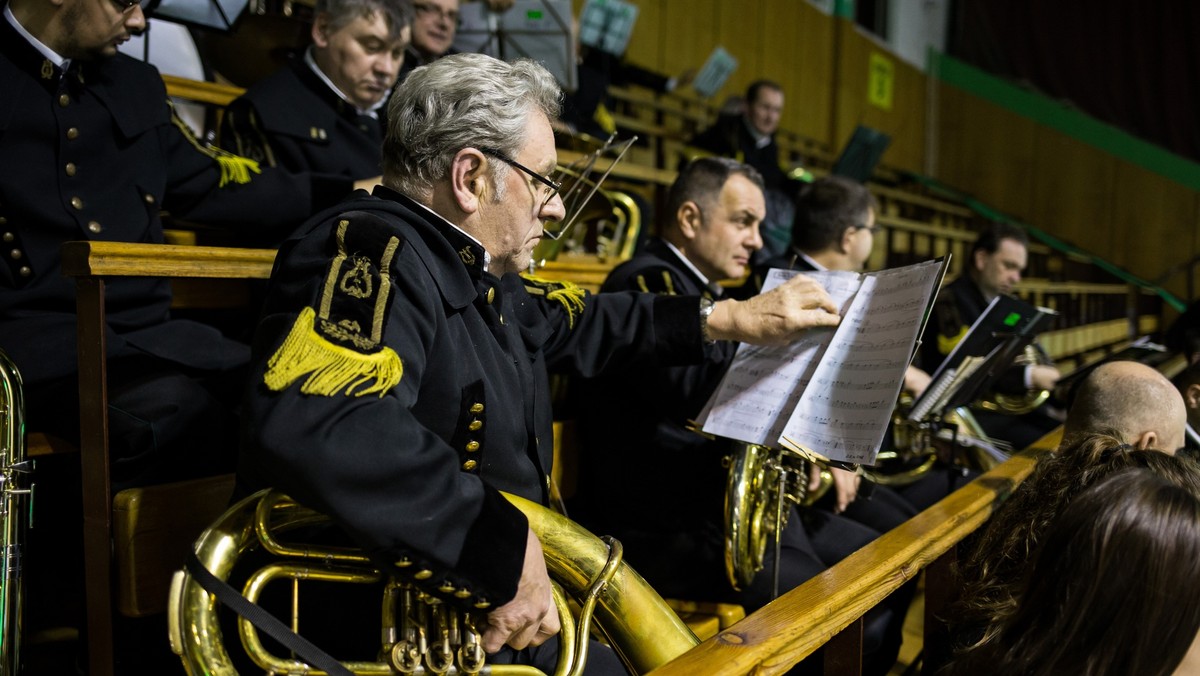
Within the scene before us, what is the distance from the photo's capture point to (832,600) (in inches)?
51.5

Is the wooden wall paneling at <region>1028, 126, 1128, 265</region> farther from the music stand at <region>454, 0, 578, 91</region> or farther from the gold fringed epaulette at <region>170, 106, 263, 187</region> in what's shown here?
the gold fringed epaulette at <region>170, 106, 263, 187</region>

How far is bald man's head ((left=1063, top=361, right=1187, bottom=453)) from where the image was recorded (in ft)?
6.44

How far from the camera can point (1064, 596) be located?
42.3 inches

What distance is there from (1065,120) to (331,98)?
33.4ft

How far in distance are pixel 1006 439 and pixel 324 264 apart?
3.53 meters

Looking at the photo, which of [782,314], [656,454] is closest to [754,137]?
[656,454]

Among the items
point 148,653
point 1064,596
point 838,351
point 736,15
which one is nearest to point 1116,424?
point 838,351

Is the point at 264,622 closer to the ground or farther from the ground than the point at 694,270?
closer to the ground

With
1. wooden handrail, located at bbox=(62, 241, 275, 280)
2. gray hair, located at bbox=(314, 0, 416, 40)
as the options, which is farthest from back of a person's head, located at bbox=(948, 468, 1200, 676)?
gray hair, located at bbox=(314, 0, 416, 40)

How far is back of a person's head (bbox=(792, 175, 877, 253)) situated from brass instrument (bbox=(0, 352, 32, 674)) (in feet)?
7.77

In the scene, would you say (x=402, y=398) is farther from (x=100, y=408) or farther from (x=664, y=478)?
(x=664, y=478)

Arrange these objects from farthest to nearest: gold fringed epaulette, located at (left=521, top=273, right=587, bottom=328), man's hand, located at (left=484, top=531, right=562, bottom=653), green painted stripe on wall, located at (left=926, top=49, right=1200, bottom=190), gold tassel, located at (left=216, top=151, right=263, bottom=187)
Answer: green painted stripe on wall, located at (left=926, top=49, right=1200, bottom=190) < gold tassel, located at (left=216, top=151, right=263, bottom=187) < gold fringed epaulette, located at (left=521, top=273, right=587, bottom=328) < man's hand, located at (left=484, top=531, right=562, bottom=653)

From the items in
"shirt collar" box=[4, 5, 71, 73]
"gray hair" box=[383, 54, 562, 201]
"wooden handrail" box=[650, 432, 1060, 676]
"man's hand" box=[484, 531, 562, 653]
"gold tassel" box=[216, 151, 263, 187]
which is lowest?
"wooden handrail" box=[650, 432, 1060, 676]

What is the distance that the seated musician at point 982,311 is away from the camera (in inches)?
150
